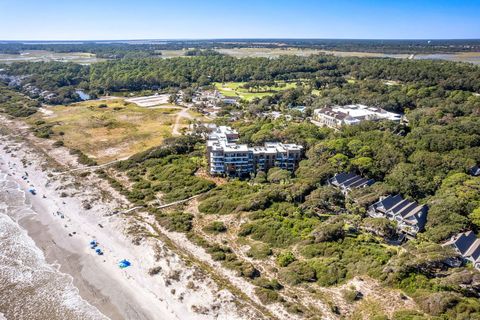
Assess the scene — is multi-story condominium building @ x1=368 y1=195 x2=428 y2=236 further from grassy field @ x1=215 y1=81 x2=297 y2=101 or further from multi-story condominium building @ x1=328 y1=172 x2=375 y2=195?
grassy field @ x1=215 y1=81 x2=297 y2=101

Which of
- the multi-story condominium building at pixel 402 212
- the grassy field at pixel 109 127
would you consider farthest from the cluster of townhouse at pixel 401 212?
the grassy field at pixel 109 127

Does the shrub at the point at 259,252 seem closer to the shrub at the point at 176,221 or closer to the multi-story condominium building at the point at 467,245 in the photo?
the shrub at the point at 176,221

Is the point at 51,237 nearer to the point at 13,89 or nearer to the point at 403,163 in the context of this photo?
the point at 403,163

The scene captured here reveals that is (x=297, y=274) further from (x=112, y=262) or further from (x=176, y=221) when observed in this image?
(x=112, y=262)

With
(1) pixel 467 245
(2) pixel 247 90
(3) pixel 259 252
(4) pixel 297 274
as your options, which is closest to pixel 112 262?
(3) pixel 259 252

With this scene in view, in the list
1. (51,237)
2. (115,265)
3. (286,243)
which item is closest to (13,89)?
(51,237)


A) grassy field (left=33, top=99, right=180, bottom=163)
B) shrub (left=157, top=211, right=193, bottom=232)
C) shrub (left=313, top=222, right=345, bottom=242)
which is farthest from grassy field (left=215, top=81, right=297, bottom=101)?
shrub (left=313, top=222, right=345, bottom=242)

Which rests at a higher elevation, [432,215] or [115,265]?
[432,215]
